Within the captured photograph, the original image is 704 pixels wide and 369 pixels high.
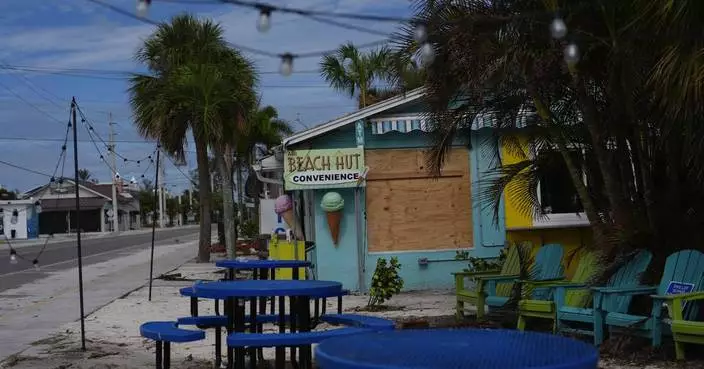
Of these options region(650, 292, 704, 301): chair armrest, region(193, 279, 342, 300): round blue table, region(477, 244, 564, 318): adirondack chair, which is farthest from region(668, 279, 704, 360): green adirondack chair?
region(193, 279, 342, 300): round blue table

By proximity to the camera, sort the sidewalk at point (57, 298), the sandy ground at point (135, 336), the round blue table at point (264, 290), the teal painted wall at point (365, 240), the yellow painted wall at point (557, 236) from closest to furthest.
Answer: the round blue table at point (264, 290)
the sandy ground at point (135, 336)
the sidewalk at point (57, 298)
the yellow painted wall at point (557, 236)
the teal painted wall at point (365, 240)

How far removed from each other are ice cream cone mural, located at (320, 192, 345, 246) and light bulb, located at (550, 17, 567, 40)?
7.31m

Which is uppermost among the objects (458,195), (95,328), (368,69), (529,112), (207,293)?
(368,69)

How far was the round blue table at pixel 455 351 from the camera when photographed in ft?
11.1

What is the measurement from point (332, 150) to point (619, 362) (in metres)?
8.11

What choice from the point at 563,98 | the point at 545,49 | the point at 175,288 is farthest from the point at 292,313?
the point at 175,288

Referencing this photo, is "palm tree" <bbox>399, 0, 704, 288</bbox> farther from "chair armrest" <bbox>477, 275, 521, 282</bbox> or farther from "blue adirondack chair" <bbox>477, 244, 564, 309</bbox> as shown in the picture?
"chair armrest" <bbox>477, 275, 521, 282</bbox>

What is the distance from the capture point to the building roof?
15195 mm

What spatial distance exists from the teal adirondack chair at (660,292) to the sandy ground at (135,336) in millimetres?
400

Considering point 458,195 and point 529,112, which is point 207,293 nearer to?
point 529,112

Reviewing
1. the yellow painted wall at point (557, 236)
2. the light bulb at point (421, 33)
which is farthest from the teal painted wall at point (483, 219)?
the light bulb at point (421, 33)

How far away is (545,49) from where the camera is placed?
9.40 m

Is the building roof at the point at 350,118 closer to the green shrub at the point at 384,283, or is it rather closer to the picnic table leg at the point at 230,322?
the green shrub at the point at 384,283

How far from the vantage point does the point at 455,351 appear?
3.70 m
